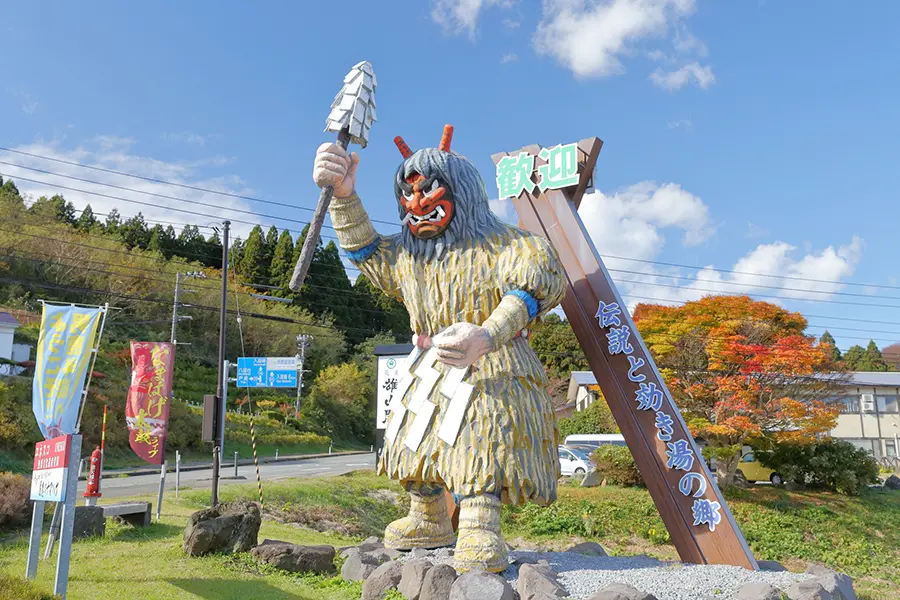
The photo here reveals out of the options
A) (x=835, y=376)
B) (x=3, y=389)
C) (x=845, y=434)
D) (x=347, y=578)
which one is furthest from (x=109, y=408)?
(x=845, y=434)

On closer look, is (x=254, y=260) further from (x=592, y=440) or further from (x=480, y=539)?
(x=480, y=539)

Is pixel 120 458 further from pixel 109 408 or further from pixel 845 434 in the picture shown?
pixel 845 434

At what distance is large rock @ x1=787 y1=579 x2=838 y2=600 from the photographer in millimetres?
3848

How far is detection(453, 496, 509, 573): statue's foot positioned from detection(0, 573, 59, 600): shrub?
2.24 m

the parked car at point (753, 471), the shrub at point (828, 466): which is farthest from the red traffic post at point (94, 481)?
the parked car at point (753, 471)

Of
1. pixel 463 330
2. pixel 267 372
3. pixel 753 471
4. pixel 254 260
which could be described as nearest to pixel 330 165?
pixel 463 330

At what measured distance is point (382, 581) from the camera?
4289 millimetres

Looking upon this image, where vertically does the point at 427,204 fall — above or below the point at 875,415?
above

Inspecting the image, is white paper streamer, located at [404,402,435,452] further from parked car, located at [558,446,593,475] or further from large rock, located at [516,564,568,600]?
parked car, located at [558,446,593,475]

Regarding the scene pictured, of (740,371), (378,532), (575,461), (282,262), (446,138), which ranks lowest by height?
(378,532)

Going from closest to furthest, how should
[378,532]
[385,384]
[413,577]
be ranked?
[413,577] → [378,532] → [385,384]

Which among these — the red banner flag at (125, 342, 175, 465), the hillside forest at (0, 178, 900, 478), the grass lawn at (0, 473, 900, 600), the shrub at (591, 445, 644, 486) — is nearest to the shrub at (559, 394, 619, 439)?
the hillside forest at (0, 178, 900, 478)

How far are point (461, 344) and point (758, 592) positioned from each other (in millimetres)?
2188

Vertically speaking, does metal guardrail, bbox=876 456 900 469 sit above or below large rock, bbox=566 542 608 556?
below
